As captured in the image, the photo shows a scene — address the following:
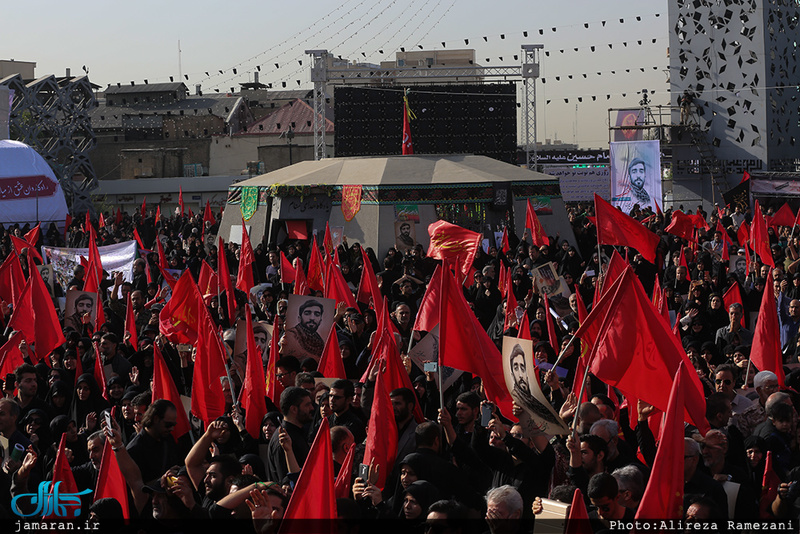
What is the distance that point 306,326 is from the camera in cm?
1005

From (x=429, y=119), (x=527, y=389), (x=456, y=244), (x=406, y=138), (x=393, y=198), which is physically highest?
(x=429, y=119)

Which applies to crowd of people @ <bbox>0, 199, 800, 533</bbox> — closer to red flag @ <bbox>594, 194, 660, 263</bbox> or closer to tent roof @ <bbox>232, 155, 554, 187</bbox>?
red flag @ <bbox>594, 194, 660, 263</bbox>

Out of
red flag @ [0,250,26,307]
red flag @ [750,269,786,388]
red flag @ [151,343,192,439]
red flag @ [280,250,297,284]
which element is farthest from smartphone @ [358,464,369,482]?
red flag @ [280,250,297,284]

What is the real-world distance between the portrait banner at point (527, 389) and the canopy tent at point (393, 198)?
63.3 ft

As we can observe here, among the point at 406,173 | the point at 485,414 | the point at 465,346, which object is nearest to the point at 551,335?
the point at 465,346

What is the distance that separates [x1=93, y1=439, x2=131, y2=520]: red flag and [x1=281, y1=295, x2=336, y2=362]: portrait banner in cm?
390

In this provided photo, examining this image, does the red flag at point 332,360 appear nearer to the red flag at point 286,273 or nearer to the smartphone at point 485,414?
the smartphone at point 485,414

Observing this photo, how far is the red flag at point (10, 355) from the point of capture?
9.94m

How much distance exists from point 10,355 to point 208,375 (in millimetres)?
2521

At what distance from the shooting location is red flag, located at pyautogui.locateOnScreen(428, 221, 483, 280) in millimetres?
15055

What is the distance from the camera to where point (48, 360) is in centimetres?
1076

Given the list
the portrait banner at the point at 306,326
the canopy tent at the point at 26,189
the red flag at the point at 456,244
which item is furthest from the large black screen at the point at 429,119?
the portrait banner at the point at 306,326

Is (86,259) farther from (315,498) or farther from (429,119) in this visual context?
(429,119)

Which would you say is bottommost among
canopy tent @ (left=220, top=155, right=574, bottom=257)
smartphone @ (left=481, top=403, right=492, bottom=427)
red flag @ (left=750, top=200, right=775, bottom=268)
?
smartphone @ (left=481, top=403, right=492, bottom=427)
